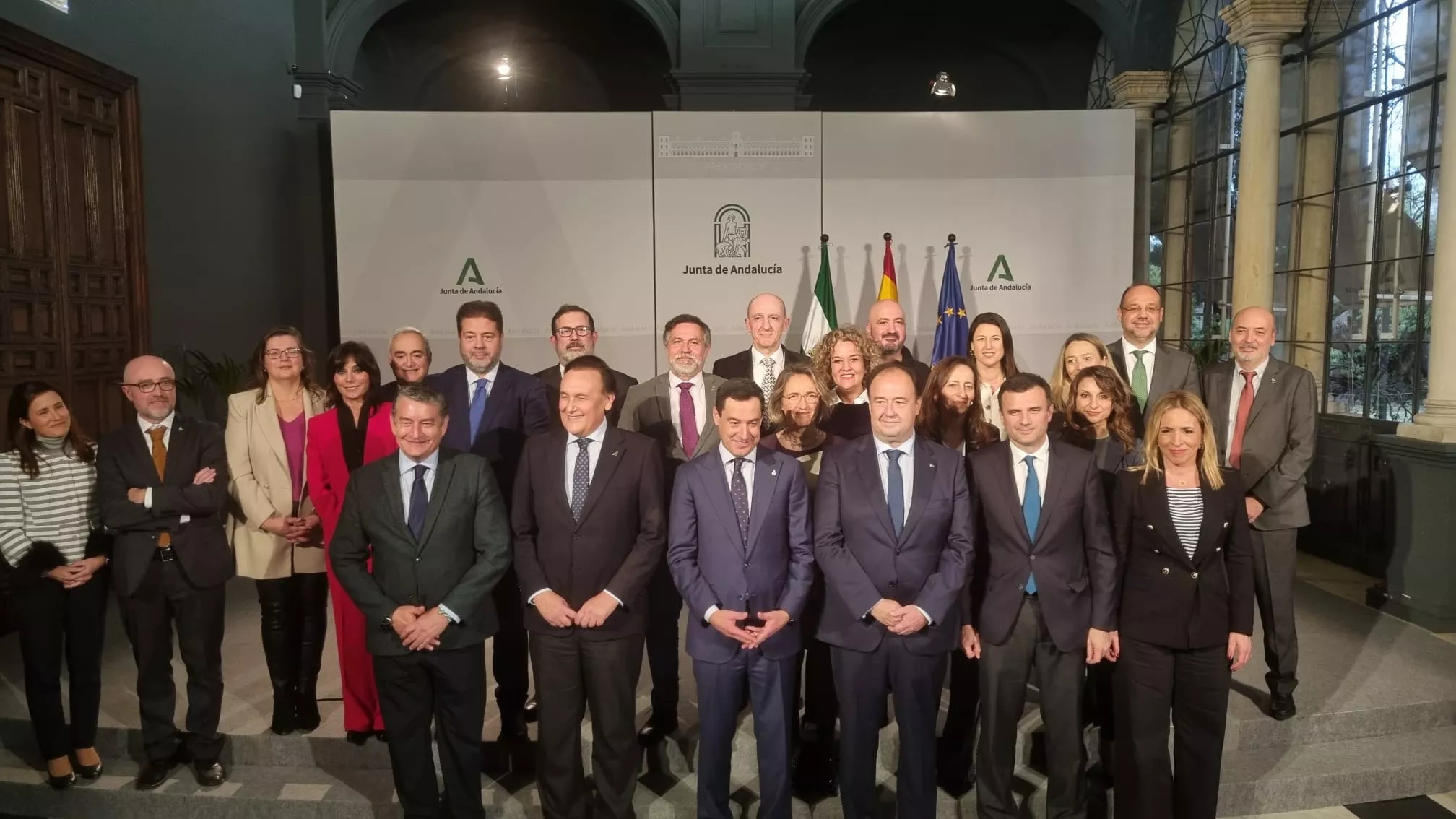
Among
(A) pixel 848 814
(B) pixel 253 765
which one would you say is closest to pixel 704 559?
(A) pixel 848 814

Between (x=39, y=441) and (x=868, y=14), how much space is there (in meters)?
8.07

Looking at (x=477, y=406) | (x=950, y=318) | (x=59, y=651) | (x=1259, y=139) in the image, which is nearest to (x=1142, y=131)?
(x=1259, y=139)

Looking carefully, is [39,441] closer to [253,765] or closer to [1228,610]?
[253,765]

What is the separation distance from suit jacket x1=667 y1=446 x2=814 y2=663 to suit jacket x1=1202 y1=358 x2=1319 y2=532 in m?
1.84

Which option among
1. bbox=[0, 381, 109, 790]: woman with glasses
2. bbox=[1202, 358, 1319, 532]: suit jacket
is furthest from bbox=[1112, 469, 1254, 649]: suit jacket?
bbox=[0, 381, 109, 790]: woman with glasses

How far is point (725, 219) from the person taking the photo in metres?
6.24

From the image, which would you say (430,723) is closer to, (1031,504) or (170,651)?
(170,651)

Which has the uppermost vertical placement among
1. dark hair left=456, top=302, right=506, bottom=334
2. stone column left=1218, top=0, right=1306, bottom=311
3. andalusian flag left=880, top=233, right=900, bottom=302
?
stone column left=1218, top=0, right=1306, bottom=311

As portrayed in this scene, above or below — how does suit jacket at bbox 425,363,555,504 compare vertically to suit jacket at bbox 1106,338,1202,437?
below

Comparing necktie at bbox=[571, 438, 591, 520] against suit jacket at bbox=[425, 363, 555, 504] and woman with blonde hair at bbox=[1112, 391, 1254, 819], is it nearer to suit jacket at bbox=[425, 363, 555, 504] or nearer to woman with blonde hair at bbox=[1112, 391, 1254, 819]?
suit jacket at bbox=[425, 363, 555, 504]

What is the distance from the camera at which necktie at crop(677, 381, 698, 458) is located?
3234 mm

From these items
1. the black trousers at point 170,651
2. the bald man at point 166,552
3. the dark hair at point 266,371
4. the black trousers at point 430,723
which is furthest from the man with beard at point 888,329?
the black trousers at point 170,651

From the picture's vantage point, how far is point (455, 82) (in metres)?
9.08

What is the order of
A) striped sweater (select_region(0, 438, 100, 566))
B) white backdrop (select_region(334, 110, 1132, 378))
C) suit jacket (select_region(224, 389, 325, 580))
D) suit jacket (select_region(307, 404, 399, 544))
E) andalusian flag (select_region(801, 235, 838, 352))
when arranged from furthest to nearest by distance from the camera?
white backdrop (select_region(334, 110, 1132, 378)) → andalusian flag (select_region(801, 235, 838, 352)) → suit jacket (select_region(224, 389, 325, 580)) → suit jacket (select_region(307, 404, 399, 544)) → striped sweater (select_region(0, 438, 100, 566))
